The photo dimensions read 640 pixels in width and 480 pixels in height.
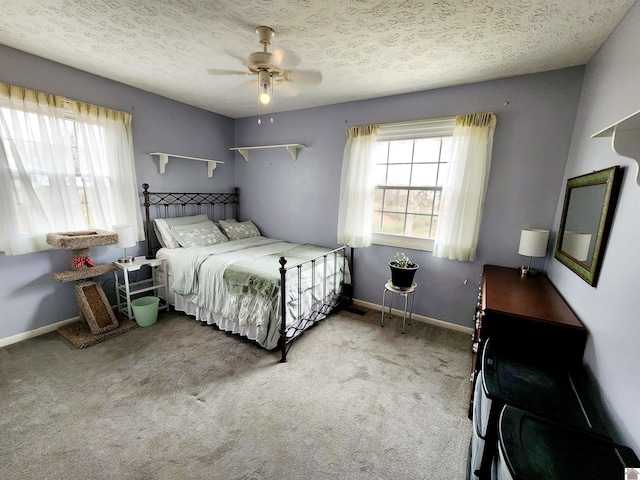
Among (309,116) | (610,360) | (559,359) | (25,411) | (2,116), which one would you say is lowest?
(25,411)

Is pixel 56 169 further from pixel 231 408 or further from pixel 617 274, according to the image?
pixel 617 274

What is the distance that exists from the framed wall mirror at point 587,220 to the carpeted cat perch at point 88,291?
3.72 m

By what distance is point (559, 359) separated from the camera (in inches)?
58.1

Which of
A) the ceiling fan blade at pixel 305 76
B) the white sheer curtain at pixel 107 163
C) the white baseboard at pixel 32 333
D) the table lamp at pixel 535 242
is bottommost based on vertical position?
the white baseboard at pixel 32 333

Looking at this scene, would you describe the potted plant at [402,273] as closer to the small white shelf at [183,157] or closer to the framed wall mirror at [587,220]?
the framed wall mirror at [587,220]

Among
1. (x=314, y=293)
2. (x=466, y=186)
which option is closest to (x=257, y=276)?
(x=314, y=293)

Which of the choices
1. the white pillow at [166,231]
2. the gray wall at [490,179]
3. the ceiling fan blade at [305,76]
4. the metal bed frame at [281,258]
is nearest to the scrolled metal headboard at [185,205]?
the metal bed frame at [281,258]

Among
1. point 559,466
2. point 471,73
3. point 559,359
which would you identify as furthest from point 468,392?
point 471,73

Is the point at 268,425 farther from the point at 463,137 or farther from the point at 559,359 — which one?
the point at 463,137

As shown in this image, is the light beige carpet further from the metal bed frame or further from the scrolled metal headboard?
the scrolled metal headboard

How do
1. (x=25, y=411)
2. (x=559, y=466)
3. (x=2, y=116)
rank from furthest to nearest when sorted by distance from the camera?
1. (x=2, y=116)
2. (x=25, y=411)
3. (x=559, y=466)

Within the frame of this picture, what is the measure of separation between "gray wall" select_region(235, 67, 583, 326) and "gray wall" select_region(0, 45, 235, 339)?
710 mm

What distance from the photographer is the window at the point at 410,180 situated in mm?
2867

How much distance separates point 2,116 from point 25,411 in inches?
88.6
